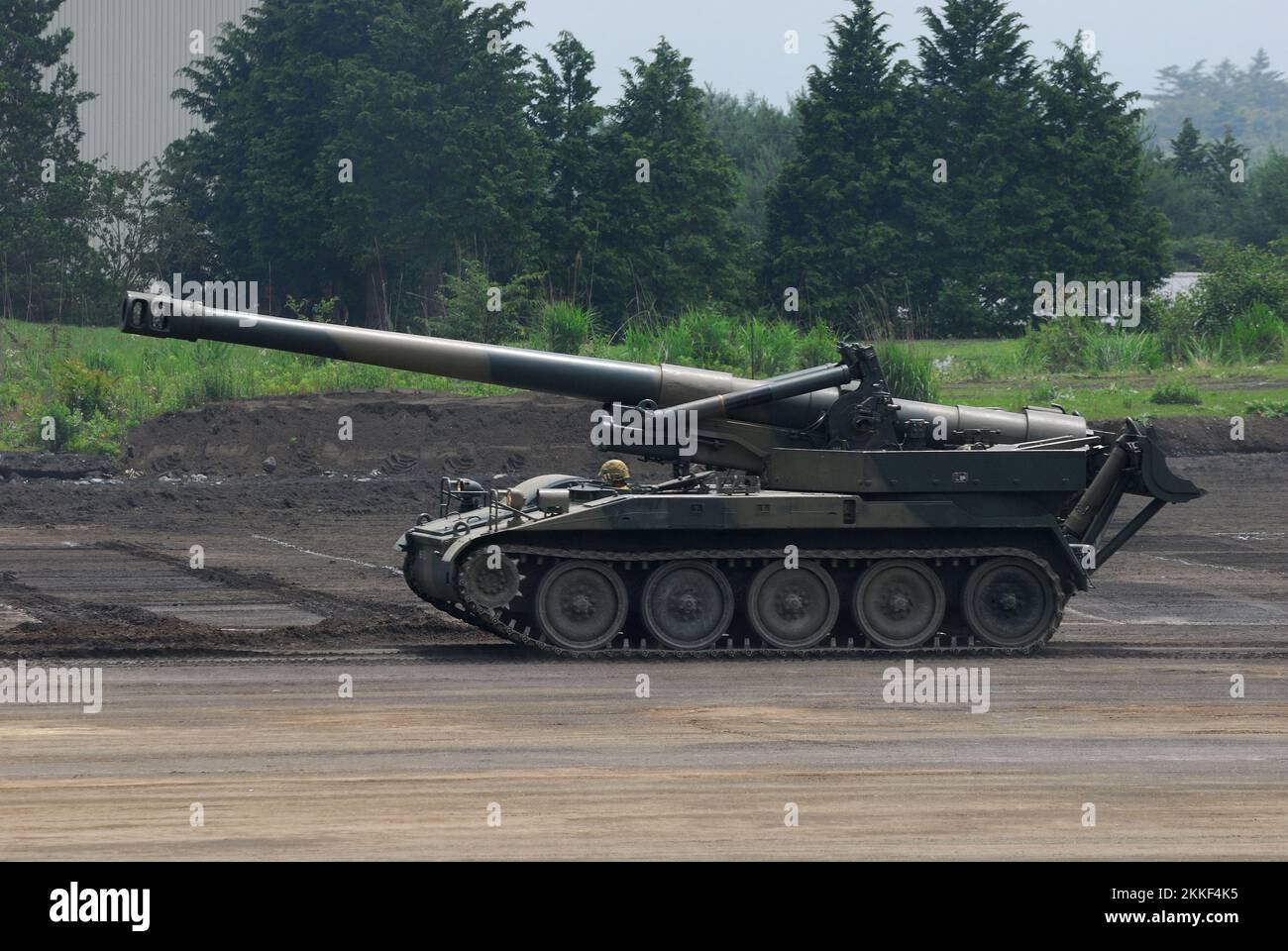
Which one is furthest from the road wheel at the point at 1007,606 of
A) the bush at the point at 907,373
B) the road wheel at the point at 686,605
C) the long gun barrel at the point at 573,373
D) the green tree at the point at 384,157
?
the green tree at the point at 384,157

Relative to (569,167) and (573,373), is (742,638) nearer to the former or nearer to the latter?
(573,373)

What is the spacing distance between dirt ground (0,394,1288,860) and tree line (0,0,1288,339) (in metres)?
23.3

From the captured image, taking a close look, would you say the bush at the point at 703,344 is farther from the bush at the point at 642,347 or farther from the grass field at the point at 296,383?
the bush at the point at 642,347

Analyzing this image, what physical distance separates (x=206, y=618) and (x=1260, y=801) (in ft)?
35.8

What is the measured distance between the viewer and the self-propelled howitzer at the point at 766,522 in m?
15.9

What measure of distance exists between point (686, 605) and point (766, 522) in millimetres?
992

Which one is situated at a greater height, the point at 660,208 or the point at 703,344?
the point at 660,208

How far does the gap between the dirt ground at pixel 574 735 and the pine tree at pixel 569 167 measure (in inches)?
964

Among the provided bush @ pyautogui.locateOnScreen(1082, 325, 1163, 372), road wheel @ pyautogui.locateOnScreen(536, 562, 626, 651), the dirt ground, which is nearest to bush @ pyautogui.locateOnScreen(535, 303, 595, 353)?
bush @ pyautogui.locateOnScreen(1082, 325, 1163, 372)

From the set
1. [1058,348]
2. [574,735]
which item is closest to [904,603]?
[574,735]

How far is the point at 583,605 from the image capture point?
52.4 feet

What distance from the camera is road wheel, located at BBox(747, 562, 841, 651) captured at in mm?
16266

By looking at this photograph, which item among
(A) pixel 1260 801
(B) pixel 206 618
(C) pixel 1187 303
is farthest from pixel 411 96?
(A) pixel 1260 801

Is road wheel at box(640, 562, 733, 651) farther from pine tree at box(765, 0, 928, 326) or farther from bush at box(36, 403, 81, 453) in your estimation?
pine tree at box(765, 0, 928, 326)
